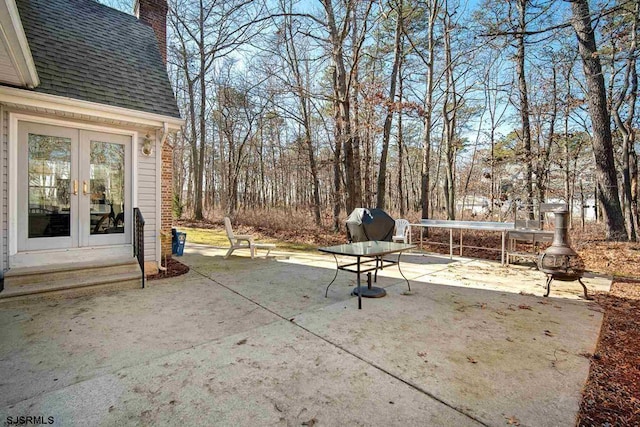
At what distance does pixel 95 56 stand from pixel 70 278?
4.14m

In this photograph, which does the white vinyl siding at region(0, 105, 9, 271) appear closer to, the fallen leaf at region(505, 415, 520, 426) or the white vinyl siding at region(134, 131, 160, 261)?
the white vinyl siding at region(134, 131, 160, 261)

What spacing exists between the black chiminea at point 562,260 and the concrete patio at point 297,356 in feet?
1.24

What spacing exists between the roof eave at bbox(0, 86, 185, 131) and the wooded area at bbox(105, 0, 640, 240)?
2.36 m

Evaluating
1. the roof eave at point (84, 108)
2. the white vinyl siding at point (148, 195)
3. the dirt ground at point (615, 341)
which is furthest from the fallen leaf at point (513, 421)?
the roof eave at point (84, 108)

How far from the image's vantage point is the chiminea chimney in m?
7.64

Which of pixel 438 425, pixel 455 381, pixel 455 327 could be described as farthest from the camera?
pixel 455 327

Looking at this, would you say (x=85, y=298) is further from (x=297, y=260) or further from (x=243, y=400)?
(x=297, y=260)

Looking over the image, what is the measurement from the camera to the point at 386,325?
329cm

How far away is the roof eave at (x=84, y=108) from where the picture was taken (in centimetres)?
422

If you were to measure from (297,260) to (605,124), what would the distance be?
8.11m

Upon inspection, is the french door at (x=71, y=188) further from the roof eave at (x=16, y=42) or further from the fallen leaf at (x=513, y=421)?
the fallen leaf at (x=513, y=421)

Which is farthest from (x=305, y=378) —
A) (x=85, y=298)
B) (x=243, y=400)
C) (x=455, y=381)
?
(x=85, y=298)

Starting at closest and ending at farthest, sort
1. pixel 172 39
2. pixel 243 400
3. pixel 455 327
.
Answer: pixel 243 400 → pixel 455 327 → pixel 172 39

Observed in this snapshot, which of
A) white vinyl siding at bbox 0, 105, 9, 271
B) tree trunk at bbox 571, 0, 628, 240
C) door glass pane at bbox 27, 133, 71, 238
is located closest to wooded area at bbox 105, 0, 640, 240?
tree trunk at bbox 571, 0, 628, 240
